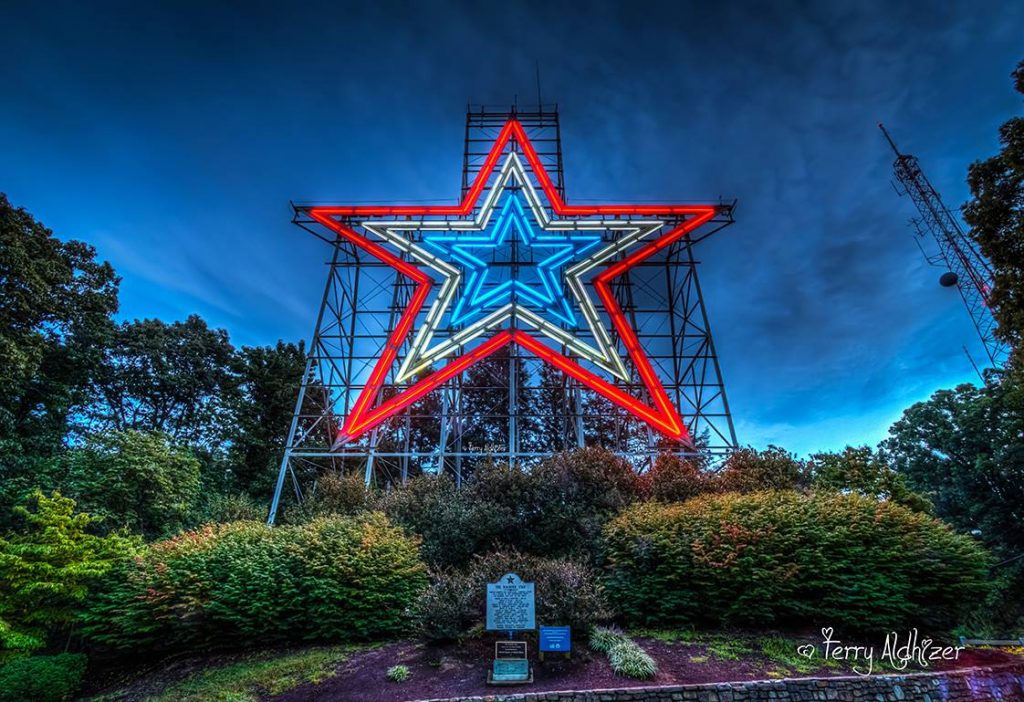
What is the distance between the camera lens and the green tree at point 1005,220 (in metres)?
11.1

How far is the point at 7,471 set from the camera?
59.1 feet

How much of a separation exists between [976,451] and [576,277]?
2350 cm

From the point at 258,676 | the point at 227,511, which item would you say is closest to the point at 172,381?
the point at 227,511

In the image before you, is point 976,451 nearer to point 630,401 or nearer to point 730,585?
point 630,401

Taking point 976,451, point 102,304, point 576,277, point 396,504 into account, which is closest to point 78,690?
point 396,504

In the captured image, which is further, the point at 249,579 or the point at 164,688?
the point at 249,579

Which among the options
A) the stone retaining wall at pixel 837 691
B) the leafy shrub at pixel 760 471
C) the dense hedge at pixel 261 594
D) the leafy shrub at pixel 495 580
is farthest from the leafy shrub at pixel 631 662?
the leafy shrub at pixel 760 471

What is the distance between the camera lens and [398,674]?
7.78 m

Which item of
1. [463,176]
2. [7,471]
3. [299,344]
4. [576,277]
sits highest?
[463,176]

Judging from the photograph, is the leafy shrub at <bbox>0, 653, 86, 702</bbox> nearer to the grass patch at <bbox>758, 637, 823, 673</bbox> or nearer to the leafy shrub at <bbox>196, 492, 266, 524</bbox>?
the leafy shrub at <bbox>196, 492, 266, 524</bbox>

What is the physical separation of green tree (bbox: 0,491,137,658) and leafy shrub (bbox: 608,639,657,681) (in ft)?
32.1

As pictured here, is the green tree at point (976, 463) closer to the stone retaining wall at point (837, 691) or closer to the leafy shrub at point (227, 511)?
the stone retaining wall at point (837, 691)

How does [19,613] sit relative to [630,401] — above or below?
below

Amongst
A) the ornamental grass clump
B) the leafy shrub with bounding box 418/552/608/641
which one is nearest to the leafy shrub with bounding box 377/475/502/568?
the leafy shrub with bounding box 418/552/608/641
